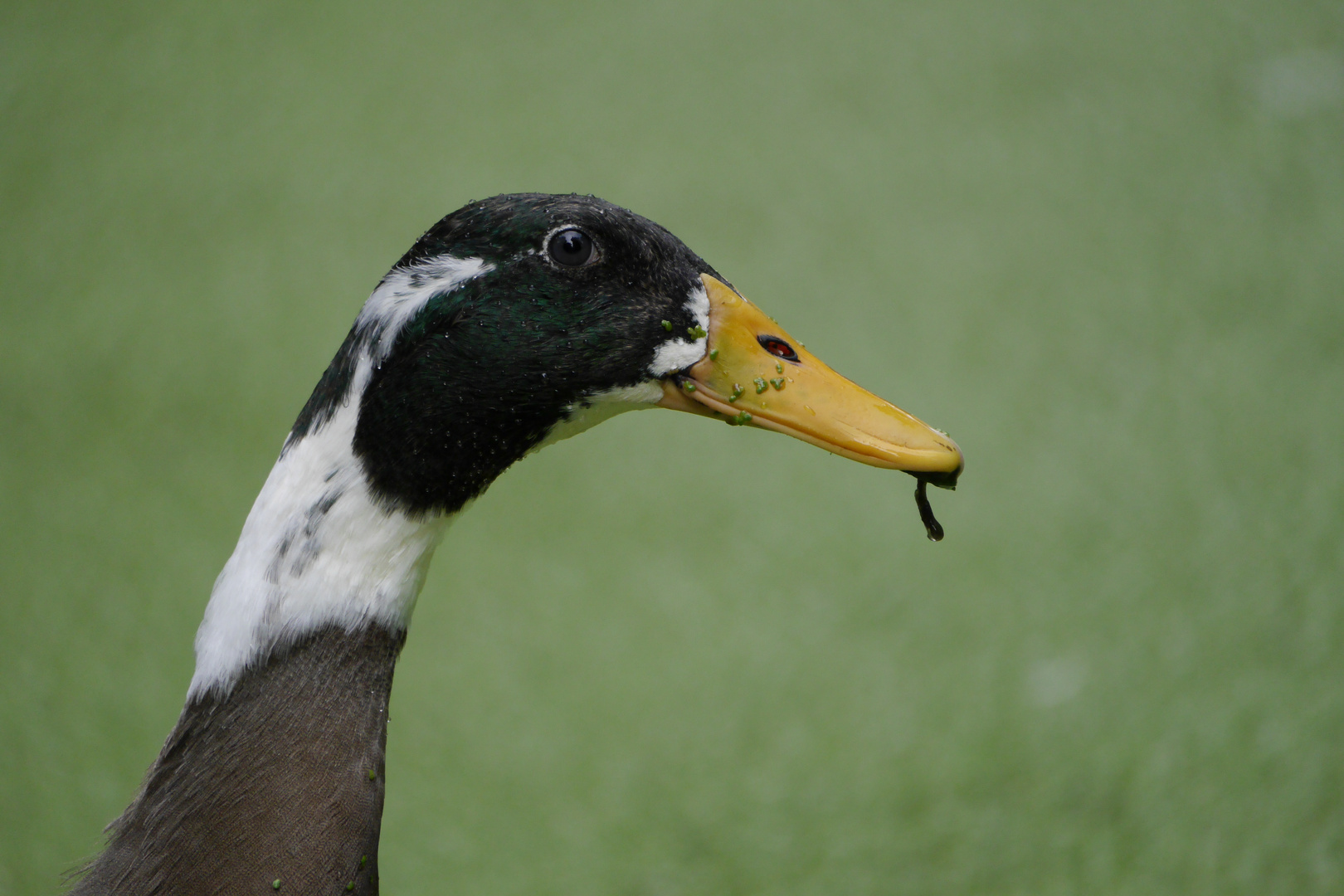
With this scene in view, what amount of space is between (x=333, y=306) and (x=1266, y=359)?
5.36 ft

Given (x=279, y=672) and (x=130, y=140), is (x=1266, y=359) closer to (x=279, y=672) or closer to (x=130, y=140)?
(x=279, y=672)

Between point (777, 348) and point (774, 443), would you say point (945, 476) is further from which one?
point (774, 443)

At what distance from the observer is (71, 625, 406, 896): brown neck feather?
2.05 ft

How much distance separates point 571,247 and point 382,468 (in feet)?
0.59

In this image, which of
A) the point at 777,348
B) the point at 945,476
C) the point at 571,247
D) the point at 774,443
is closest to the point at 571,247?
the point at 571,247

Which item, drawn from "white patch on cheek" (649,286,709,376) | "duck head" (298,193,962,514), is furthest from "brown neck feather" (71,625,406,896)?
"white patch on cheek" (649,286,709,376)

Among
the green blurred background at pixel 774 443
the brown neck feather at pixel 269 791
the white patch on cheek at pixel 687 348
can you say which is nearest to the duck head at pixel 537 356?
the white patch on cheek at pixel 687 348

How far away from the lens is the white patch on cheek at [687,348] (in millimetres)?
671

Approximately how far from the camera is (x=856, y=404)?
2.22 feet

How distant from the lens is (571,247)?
25.6 inches

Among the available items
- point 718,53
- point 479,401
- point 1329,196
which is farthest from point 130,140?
point 1329,196

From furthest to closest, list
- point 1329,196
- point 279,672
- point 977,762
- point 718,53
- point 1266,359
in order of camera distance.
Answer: point 718,53 < point 1329,196 < point 1266,359 < point 977,762 < point 279,672

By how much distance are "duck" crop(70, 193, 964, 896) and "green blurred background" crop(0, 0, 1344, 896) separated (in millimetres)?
865

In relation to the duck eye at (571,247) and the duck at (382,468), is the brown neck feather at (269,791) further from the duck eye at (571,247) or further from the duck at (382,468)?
the duck eye at (571,247)
